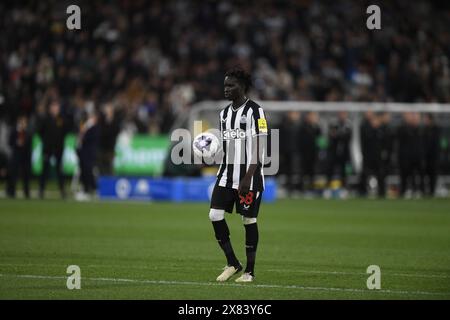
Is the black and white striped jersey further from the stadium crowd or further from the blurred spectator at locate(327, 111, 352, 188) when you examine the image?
the stadium crowd

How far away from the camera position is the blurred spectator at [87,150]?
88.7ft

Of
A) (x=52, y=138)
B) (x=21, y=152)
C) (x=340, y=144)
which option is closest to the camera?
(x=52, y=138)

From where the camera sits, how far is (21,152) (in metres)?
27.7

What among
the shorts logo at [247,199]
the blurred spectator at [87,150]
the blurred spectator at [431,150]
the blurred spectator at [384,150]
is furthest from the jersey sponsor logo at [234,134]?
the blurred spectator at [431,150]

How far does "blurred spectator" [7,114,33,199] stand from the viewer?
27.5 meters

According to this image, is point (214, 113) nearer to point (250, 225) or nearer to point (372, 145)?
point (372, 145)

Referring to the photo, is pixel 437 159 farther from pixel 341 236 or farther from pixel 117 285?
pixel 117 285

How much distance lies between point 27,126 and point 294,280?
17502 millimetres

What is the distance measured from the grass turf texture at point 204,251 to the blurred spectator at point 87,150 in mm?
1851

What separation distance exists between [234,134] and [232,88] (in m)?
0.53

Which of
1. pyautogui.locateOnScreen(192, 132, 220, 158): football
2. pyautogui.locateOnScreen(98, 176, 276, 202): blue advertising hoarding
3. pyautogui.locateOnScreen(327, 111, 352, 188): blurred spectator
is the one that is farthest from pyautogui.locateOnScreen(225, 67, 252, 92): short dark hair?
pyautogui.locateOnScreen(327, 111, 352, 188): blurred spectator

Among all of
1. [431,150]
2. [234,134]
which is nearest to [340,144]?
[431,150]

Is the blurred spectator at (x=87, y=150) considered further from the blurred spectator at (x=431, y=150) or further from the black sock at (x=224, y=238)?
the black sock at (x=224, y=238)

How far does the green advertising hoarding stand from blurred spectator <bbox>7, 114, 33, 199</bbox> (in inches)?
172
